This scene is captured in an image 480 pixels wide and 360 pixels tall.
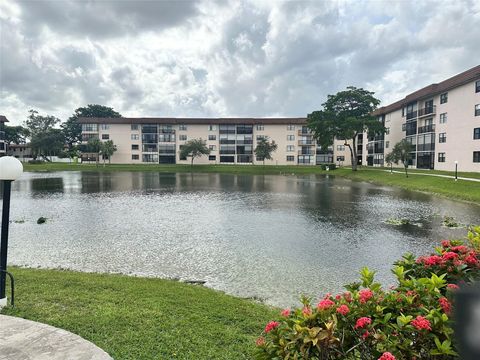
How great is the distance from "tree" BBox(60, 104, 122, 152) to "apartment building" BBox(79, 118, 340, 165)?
26.7 metres

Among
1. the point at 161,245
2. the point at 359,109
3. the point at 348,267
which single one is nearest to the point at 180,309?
the point at 348,267

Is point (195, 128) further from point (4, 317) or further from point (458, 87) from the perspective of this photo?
point (4, 317)

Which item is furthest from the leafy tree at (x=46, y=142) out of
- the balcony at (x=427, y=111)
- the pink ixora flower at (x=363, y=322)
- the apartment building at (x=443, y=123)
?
the pink ixora flower at (x=363, y=322)

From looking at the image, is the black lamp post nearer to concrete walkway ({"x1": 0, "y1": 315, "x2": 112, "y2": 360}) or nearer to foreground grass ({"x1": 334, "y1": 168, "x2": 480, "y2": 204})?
concrete walkway ({"x1": 0, "y1": 315, "x2": 112, "y2": 360})

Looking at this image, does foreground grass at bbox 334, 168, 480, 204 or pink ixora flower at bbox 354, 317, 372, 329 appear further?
foreground grass at bbox 334, 168, 480, 204

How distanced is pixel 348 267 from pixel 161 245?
8.14 m

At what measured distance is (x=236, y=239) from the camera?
16453 millimetres

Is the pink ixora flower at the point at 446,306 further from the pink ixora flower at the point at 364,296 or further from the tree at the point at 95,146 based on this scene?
the tree at the point at 95,146

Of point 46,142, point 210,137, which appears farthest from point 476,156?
point 46,142

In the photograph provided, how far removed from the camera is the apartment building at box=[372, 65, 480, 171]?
49.3 metres

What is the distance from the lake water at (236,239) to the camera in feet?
37.9

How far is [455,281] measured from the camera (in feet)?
13.2

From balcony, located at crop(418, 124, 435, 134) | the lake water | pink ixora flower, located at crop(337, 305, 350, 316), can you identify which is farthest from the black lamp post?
balcony, located at crop(418, 124, 435, 134)

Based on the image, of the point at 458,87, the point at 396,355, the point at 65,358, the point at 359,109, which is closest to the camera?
the point at 396,355
